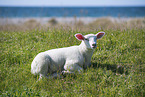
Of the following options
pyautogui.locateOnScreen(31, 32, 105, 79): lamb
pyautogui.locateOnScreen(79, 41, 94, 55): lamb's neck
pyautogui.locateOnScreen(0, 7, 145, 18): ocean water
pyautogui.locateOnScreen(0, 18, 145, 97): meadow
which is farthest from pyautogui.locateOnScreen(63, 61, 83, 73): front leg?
pyautogui.locateOnScreen(0, 7, 145, 18): ocean water

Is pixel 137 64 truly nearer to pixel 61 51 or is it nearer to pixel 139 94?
pixel 139 94

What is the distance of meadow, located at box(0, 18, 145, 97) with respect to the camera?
3.69 m

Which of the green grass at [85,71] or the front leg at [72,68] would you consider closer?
the green grass at [85,71]

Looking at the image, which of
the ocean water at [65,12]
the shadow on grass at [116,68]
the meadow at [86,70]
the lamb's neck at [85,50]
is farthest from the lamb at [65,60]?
the ocean water at [65,12]

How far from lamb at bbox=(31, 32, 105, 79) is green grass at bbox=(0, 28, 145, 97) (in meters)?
0.29

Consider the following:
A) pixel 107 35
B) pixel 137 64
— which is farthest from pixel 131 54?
pixel 107 35

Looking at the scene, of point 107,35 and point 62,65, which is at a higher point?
point 107,35

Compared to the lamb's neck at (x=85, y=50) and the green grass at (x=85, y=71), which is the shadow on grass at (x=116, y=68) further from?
the lamb's neck at (x=85, y=50)

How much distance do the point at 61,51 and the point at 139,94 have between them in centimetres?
250

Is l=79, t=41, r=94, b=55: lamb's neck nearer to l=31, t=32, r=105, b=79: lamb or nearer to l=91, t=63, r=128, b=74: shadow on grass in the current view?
l=31, t=32, r=105, b=79: lamb

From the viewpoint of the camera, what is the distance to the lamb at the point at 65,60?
14.4 ft

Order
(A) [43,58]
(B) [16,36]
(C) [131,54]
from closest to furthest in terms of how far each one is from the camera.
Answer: (A) [43,58], (C) [131,54], (B) [16,36]

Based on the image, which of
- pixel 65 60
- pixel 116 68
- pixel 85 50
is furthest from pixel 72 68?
pixel 116 68

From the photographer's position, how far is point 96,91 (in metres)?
3.69
